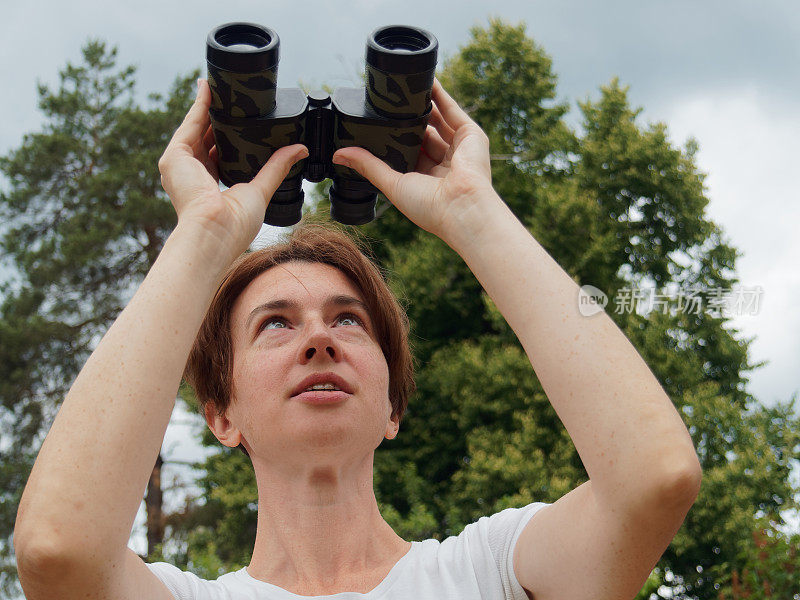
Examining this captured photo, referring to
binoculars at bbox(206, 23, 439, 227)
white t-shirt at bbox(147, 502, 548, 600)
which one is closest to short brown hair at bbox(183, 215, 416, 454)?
binoculars at bbox(206, 23, 439, 227)

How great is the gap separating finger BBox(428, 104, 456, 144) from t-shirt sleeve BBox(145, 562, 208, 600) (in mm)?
1316

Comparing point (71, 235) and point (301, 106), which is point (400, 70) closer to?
point (301, 106)

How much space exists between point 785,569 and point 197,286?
7.11 meters

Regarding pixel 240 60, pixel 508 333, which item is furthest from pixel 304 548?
pixel 508 333

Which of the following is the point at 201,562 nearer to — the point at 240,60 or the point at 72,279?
the point at 240,60

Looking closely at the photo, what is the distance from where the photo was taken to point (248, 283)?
227cm

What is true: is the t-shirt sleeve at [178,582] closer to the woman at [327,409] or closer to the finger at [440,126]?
the woman at [327,409]

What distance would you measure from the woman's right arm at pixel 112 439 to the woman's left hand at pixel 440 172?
0.54m

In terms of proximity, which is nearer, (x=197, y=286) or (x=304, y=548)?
(x=197, y=286)

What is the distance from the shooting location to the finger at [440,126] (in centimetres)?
220

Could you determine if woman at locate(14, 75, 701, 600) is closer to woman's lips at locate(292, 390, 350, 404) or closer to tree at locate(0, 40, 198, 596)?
woman's lips at locate(292, 390, 350, 404)

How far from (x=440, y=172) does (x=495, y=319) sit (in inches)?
331

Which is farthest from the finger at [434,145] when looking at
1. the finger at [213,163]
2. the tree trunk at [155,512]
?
the tree trunk at [155,512]

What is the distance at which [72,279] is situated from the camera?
15.1 meters
